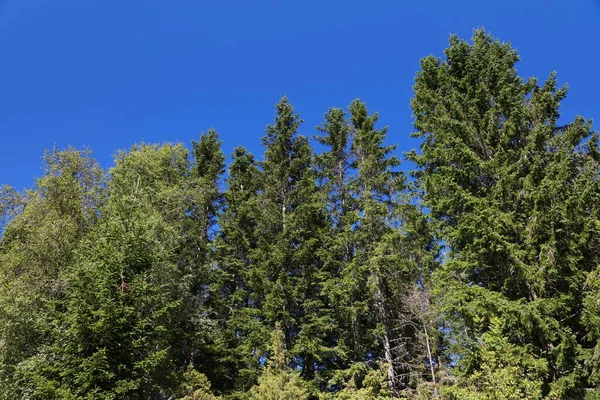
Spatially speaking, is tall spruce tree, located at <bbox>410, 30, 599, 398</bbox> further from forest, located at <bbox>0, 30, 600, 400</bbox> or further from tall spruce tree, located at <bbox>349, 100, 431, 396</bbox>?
tall spruce tree, located at <bbox>349, 100, 431, 396</bbox>

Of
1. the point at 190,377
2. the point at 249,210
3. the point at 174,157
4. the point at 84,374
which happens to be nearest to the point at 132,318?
the point at 84,374

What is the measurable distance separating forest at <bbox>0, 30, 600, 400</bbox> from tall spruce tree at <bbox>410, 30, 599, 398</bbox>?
0.21 ft

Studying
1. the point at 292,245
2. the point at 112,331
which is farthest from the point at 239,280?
the point at 112,331

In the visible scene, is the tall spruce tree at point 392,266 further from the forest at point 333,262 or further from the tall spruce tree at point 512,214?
the tall spruce tree at point 512,214

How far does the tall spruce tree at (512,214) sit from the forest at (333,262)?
63 millimetres

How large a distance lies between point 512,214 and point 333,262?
323 inches

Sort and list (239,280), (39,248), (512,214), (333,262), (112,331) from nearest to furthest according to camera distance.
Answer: (112,331), (512,214), (39,248), (333,262), (239,280)

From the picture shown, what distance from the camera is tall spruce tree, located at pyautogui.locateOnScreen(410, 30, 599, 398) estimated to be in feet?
34.6

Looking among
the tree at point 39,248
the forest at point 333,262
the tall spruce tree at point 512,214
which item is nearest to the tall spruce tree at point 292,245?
the forest at point 333,262

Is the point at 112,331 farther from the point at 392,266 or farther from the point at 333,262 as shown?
the point at 392,266

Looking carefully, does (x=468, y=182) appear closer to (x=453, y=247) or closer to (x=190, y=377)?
(x=453, y=247)

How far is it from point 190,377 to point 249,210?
8.56m

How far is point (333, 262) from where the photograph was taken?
1808cm

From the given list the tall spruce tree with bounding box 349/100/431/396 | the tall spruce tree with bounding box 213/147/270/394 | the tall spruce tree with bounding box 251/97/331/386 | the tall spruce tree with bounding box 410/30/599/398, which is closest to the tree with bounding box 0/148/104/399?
the tall spruce tree with bounding box 213/147/270/394
